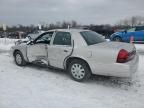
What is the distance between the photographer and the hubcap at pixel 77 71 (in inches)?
218

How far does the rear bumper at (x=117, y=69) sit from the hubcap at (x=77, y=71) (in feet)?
1.37

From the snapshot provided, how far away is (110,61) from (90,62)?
24.3 inches

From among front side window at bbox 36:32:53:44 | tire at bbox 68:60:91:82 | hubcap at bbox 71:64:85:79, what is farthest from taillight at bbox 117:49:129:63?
front side window at bbox 36:32:53:44

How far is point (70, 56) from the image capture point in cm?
566

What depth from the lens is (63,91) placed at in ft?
16.3

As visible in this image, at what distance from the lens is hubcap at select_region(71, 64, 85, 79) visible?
18.2ft

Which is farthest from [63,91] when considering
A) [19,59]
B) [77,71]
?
[19,59]

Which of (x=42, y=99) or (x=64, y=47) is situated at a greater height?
(x=64, y=47)

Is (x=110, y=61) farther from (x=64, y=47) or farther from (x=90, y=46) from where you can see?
(x=64, y=47)

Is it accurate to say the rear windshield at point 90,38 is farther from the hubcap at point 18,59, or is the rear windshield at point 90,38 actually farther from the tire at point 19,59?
the hubcap at point 18,59

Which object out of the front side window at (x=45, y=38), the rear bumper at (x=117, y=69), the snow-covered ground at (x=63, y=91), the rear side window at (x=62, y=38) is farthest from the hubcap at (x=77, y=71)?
the front side window at (x=45, y=38)

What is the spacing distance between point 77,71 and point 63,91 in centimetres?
91

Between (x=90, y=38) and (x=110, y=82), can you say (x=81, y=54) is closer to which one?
(x=90, y=38)

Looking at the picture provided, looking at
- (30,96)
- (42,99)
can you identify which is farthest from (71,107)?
(30,96)
